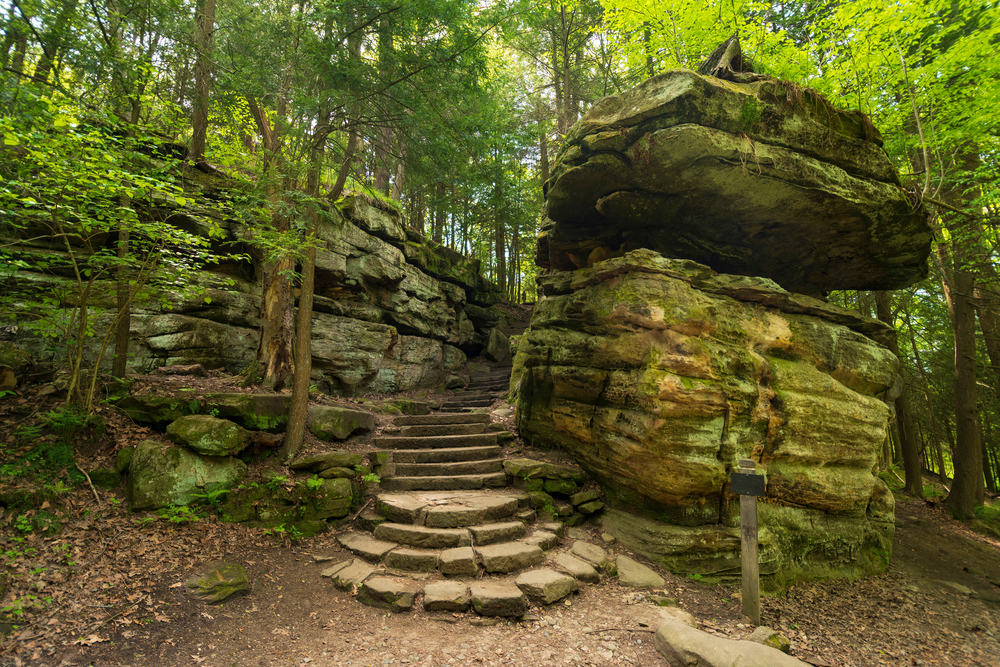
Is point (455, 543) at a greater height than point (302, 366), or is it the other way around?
point (302, 366)

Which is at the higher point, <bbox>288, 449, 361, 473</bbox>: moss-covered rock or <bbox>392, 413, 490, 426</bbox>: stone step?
<bbox>392, 413, 490, 426</bbox>: stone step

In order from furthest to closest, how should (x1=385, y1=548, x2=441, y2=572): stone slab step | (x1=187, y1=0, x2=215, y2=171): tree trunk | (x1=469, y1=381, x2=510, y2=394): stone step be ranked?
(x1=469, y1=381, x2=510, y2=394): stone step, (x1=187, y1=0, x2=215, y2=171): tree trunk, (x1=385, y1=548, x2=441, y2=572): stone slab step

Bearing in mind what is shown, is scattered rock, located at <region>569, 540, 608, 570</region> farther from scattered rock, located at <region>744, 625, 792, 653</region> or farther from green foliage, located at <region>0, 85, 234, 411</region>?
green foliage, located at <region>0, 85, 234, 411</region>

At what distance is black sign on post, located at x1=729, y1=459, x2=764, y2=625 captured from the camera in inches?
169

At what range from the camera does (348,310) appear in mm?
10867

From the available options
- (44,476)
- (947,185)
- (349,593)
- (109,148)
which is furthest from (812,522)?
(109,148)

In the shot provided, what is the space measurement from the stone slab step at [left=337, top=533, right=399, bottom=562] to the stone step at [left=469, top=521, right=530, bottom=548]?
1.06 meters

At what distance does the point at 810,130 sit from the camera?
6.21 meters

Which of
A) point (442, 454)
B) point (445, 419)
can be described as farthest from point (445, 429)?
point (442, 454)

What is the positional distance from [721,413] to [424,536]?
4361mm

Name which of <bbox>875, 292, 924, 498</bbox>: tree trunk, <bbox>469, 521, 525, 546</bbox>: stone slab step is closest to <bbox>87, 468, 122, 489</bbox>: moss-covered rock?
<bbox>469, 521, 525, 546</bbox>: stone slab step

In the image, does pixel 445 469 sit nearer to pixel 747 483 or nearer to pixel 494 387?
pixel 747 483

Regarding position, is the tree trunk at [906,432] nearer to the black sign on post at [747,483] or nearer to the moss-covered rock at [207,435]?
the black sign on post at [747,483]

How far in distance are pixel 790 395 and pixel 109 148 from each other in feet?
31.7
